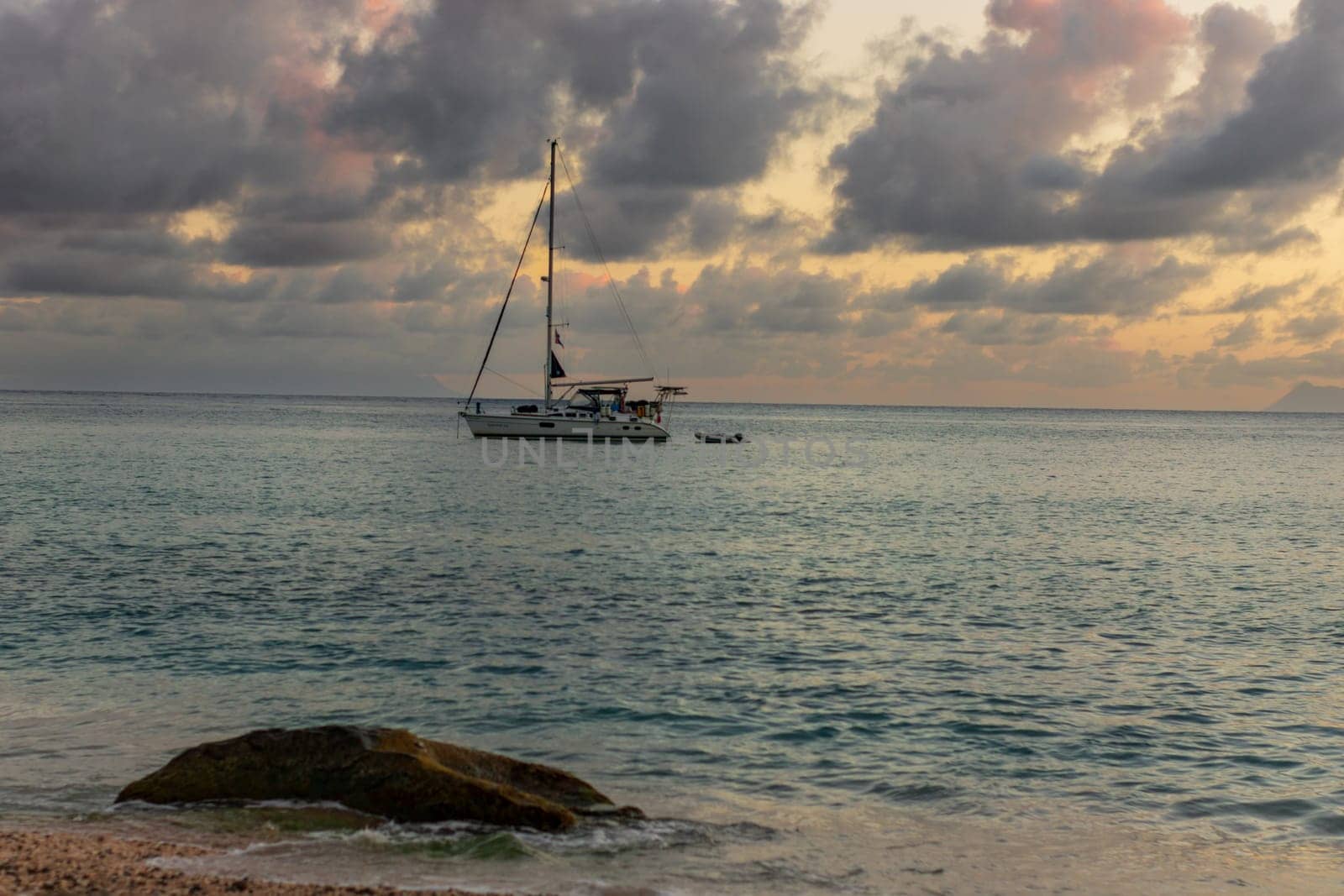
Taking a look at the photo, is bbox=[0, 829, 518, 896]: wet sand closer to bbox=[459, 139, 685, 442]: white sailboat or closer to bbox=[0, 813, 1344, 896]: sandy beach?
bbox=[0, 813, 1344, 896]: sandy beach

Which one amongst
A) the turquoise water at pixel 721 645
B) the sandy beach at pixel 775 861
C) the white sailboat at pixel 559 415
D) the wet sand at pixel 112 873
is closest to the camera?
the wet sand at pixel 112 873

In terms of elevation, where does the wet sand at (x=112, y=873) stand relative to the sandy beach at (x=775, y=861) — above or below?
→ above

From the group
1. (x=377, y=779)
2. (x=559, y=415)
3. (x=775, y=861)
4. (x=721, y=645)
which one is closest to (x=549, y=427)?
(x=559, y=415)

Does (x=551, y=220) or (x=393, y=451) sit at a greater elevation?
(x=551, y=220)

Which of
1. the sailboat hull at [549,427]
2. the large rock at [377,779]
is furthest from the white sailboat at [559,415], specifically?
the large rock at [377,779]

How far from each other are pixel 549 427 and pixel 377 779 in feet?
268

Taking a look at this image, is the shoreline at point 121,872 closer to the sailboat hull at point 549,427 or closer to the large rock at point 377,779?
the large rock at point 377,779

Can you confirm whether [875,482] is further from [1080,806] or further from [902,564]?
[1080,806]

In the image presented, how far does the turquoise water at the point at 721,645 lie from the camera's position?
13344 millimetres

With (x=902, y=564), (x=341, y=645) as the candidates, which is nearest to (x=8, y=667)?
(x=341, y=645)

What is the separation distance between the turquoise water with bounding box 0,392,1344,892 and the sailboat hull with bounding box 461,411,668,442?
42497 millimetres

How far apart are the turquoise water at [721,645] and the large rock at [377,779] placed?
3.91 ft

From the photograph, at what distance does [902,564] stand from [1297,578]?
1101 centimetres

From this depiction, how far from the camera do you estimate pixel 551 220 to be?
3529 inches
